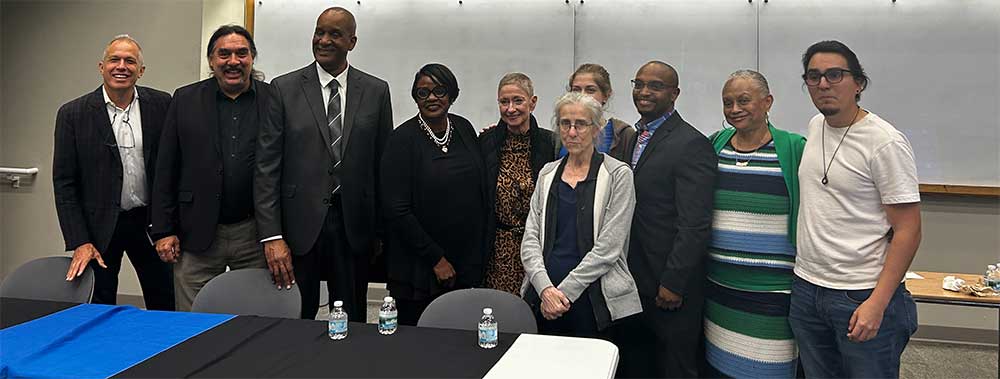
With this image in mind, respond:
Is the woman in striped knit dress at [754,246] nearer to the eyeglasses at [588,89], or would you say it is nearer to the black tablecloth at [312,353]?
the eyeglasses at [588,89]

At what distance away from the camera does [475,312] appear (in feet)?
7.35

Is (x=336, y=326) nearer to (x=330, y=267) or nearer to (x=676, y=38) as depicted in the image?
(x=330, y=267)

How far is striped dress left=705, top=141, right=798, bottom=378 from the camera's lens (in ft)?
7.66

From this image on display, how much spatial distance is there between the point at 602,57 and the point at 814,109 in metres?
1.29

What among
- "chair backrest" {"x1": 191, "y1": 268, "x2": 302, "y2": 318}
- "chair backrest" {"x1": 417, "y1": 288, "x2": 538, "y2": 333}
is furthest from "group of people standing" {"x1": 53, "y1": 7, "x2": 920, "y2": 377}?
"chair backrest" {"x1": 417, "y1": 288, "x2": 538, "y2": 333}

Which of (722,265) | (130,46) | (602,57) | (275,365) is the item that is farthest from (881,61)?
(130,46)

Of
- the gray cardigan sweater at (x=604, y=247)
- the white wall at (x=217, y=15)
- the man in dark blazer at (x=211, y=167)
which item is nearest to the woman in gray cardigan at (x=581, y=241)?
the gray cardigan sweater at (x=604, y=247)

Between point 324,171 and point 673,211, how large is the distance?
5.39ft

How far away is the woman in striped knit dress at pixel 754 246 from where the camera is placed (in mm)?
2324

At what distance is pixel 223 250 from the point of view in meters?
2.84

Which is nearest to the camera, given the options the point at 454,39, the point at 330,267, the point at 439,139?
the point at 439,139

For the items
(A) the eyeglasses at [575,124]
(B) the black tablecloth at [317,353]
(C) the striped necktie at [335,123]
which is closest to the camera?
(B) the black tablecloth at [317,353]

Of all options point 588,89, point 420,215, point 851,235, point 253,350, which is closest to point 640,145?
point 588,89

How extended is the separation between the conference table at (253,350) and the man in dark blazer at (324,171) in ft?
2.55
